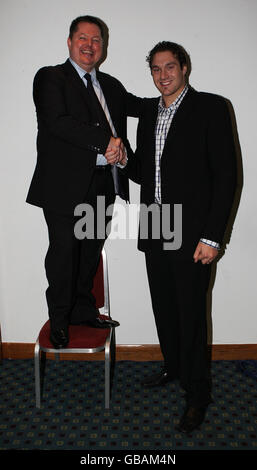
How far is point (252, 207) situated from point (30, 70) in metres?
1.59

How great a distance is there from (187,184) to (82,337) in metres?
1.03

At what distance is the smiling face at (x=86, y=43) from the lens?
2.02 m

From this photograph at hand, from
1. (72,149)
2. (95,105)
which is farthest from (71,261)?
(95,105)

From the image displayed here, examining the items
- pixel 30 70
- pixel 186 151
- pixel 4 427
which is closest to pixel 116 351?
pixel 4 427

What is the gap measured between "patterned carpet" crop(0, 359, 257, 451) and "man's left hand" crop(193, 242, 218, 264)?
0.90 meters

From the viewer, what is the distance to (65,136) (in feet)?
6.52

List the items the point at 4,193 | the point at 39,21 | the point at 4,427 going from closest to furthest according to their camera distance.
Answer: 1. the point at 4,427
2. the point at 39,21
3. the point at 4,193

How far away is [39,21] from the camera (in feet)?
7.93

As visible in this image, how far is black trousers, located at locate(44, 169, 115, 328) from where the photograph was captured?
2.17m

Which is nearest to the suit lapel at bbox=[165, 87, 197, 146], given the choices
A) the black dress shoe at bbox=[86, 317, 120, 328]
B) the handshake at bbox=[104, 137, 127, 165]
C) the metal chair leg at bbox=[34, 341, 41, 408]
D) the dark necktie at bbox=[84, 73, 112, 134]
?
the handshake at bbox=[104, 137, 127, 165]

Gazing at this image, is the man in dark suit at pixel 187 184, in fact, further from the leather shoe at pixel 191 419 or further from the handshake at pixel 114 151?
the handshake at pixel 114 151

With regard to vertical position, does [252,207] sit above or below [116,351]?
above

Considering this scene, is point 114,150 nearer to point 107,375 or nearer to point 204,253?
point 204,253

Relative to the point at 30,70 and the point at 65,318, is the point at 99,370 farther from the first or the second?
the point at 30,70
